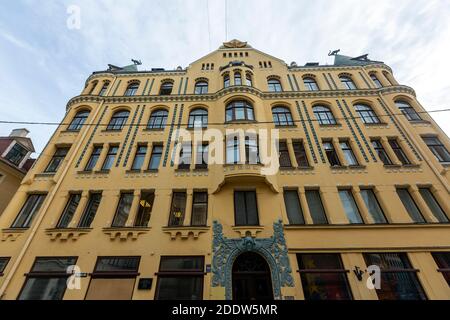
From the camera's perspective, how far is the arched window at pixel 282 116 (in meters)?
16.9

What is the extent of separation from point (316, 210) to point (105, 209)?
13.0 m

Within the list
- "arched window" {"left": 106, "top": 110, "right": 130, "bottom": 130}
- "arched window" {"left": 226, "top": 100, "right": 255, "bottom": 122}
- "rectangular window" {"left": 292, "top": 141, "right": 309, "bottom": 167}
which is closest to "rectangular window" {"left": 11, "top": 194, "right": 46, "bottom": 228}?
"arched window" {"left": 106, "top": 110, "right": 130, "bottom": 130}

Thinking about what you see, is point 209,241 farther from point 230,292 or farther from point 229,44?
point 229,44

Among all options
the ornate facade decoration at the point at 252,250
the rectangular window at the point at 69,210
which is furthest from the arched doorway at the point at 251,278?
the rectangular window at the point at 69,210

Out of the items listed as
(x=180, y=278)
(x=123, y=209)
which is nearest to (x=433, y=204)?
(x=180, y=278)

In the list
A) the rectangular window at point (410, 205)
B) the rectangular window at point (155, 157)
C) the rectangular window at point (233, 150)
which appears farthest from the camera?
the rectangular window at point (155, 157)

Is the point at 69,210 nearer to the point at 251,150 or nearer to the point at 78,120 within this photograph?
the point at 78,120

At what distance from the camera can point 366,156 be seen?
1445 centimetres

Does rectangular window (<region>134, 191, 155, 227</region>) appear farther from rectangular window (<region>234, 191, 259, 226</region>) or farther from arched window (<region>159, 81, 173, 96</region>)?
arched window (<region>159, 81, 173, 96</region>)

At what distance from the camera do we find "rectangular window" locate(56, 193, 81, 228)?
41.4 feet

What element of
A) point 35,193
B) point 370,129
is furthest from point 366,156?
→ point 35,193

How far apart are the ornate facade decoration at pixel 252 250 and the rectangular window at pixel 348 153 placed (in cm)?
723

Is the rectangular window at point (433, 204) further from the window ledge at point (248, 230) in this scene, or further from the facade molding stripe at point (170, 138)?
the facade molding stripe at point (170, 138)

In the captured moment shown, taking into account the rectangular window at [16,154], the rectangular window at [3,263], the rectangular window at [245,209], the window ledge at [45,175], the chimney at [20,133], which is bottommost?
the rectangular window at [3,263]
